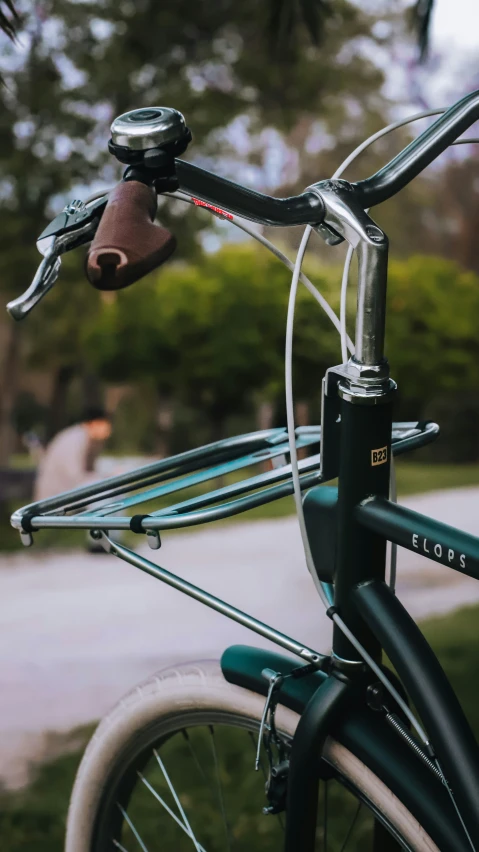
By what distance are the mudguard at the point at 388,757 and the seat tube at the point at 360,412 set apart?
0.23ft

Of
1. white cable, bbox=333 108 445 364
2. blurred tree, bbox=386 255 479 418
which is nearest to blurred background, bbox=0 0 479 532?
blurred tree, bbox=386 255 479 418

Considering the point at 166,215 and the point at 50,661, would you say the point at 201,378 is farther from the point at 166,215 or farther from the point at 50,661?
the point at 50,661

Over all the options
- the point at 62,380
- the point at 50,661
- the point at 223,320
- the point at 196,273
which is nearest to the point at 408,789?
the point at 50,661

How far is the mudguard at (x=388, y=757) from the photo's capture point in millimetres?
980

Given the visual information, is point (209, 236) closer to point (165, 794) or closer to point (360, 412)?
point (165, 794)

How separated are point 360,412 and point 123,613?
Answer: 403 centimetres

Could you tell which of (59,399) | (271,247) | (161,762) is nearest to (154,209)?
(271,247)

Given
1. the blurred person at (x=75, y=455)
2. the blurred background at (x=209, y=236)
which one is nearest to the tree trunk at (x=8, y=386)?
the blurred background at (x=209, y=236)

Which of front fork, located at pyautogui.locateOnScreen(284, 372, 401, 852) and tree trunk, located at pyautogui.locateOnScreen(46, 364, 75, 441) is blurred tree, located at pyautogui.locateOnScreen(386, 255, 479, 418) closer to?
tree trunk, located at pyautogui.locateOnScreen(46, 364, 75, 441)

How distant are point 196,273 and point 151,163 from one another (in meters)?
9.40

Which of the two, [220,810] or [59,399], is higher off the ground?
[59,399]

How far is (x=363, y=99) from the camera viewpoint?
12.9 metres

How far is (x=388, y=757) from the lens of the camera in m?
1.02

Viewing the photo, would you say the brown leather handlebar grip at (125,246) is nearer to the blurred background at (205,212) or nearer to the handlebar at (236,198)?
the handlebar at (236,198)
